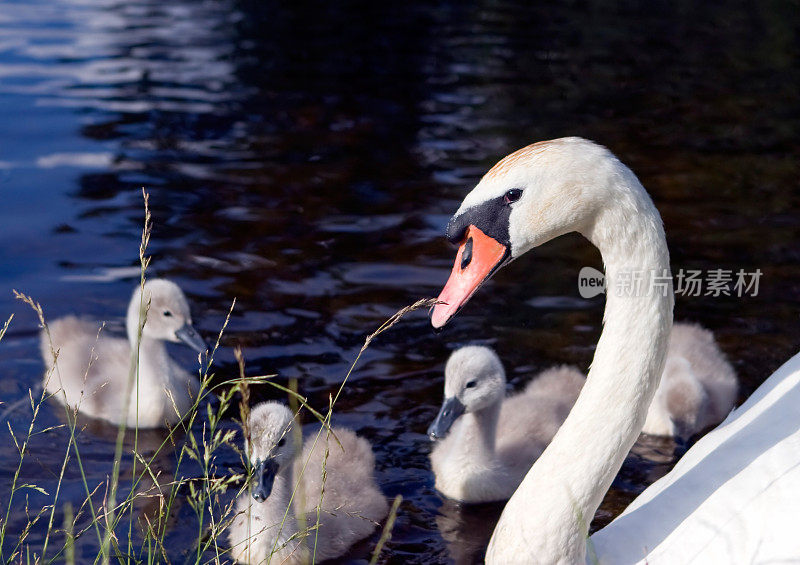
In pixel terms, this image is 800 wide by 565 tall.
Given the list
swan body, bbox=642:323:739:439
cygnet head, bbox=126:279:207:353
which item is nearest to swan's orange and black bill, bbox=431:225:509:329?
swan body, bbox=642:323:739:439

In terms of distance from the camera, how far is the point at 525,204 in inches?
123

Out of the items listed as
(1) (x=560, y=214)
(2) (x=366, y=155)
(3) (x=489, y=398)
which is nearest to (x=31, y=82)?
(2) (x=366, y=155)

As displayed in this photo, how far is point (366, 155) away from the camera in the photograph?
344 inches

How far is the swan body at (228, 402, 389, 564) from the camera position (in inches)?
159

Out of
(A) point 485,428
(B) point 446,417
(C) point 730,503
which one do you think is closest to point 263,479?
(B) point 446,417

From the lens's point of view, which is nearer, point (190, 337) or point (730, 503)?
point (730, 503)

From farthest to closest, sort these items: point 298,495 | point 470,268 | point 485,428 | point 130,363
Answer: point 130,363 → point 485,428 → point 298,495 → point 470,268

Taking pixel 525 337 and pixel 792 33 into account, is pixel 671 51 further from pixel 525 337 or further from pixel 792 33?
pixel 525 337

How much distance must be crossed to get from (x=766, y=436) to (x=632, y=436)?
0.41 metres

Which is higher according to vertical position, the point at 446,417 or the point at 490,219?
the point at 490,219

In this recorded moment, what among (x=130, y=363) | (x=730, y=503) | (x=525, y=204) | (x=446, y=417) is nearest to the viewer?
(x=730, y=503)

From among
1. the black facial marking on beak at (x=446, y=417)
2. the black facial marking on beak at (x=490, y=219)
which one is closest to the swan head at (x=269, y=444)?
the black facial marking on beak at (x=446, y=417)

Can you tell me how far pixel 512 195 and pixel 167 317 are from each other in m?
2.70

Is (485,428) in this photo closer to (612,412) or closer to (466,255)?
(612,412)
